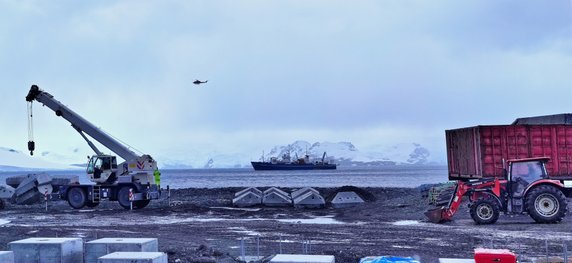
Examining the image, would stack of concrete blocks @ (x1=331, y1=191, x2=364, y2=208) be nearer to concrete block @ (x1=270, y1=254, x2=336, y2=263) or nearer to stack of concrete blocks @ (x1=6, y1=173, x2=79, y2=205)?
stack of concrete blocks @ (x1=6, y1=173, x2=79, y2=205)

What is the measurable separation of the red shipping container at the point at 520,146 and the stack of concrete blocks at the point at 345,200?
10.0 m

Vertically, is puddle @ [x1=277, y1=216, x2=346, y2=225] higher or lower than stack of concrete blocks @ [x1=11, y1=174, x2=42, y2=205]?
lower

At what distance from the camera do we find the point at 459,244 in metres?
15.4

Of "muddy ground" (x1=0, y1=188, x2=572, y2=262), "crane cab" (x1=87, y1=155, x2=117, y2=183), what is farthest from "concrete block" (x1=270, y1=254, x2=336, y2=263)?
"crane cab" (x1=87, y1=155, x2=117, y2=183)

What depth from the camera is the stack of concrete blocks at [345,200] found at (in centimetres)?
3170

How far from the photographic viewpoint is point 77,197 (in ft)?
101

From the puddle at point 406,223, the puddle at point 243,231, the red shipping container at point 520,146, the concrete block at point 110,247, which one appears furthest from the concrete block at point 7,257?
the red shipping container at point 520,146

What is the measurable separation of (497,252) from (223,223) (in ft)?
48.7

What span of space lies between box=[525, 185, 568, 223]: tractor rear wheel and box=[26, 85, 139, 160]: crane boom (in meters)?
18.8

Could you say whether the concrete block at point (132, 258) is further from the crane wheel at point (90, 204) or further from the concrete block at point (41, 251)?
the crane wheel at point (90, 204)

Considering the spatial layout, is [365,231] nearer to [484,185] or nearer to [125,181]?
[484,185]

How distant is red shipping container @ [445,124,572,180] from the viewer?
72.9ft

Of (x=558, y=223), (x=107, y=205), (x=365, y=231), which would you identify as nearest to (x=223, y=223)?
(x=365, y=231)

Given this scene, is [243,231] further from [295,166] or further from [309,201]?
[295,166]
